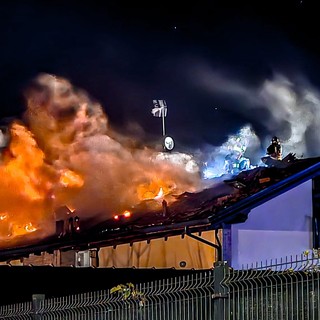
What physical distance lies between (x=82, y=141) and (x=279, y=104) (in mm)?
13743

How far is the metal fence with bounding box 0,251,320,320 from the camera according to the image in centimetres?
876

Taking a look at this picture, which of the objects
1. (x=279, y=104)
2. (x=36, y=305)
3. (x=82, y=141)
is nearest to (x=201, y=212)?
(x=36, y=305)

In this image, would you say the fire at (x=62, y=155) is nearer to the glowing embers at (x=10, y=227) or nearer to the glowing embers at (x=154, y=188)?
the glowing embers at (x=154, y=188)

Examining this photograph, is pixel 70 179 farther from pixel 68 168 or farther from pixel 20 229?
pixel 20 229

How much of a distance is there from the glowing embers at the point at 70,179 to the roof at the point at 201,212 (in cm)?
2097

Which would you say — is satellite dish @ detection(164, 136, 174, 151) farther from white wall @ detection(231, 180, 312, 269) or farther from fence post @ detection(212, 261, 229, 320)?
fence post @ detection(212, 261, 229, 320)

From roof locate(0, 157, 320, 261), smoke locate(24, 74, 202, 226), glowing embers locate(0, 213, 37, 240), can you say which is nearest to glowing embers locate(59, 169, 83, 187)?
smoke locate(24, 74, 202, 226)

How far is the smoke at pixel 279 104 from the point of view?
179ft

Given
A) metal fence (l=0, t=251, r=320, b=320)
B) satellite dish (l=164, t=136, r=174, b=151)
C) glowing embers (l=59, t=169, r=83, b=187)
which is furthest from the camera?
satellite dish (l=164, t=136, r=174, b=151)

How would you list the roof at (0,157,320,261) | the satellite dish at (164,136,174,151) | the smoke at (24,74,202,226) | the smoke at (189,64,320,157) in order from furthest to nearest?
1. the smoke at (189,64,320,157)
2. the smoke at (24,74,202,226)
3. the satellite dish at (164,136,174,151)
4. the roof at (0,157,320,261)

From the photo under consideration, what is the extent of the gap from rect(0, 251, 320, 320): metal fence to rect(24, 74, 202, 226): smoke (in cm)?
3710

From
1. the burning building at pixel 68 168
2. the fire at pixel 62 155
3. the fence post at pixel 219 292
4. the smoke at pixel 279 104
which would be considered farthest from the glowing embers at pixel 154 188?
the fence post at pixel 219 292

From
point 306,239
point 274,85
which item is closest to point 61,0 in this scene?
point 274,85

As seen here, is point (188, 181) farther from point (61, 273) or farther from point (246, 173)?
point (61, 273)
